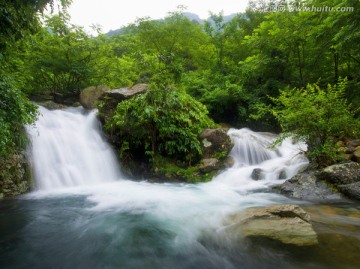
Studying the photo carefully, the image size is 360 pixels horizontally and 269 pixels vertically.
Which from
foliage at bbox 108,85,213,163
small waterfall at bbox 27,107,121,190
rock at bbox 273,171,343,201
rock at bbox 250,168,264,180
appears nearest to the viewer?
rock at bbox 273,171,343,201

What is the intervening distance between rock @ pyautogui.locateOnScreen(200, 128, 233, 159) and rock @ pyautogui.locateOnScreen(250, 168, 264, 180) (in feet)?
4.61

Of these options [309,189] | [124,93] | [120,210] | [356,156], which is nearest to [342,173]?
[309,189]

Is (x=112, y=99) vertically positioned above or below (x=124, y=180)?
above

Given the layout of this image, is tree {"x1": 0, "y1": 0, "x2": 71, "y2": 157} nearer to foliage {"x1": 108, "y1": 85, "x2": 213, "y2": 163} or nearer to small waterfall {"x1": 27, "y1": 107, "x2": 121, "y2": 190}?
small waterfall {"x1": 27, "y1": 107, "x2": 121, "y2": 190}

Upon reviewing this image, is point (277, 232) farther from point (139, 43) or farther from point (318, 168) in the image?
point (139, 43)

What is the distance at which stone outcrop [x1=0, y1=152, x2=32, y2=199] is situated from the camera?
253 inches

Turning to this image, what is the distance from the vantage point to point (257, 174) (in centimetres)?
818

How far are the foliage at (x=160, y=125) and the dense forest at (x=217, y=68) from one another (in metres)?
0.07

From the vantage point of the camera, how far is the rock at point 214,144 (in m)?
9.21

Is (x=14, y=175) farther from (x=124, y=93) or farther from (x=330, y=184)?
(x=330, y=184)

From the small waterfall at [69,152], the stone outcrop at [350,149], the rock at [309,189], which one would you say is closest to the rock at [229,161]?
the rock at [309,189]

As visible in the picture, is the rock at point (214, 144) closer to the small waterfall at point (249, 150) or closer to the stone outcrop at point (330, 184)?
the small waterfall at point (249, 150)

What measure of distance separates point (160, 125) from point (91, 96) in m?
5.48

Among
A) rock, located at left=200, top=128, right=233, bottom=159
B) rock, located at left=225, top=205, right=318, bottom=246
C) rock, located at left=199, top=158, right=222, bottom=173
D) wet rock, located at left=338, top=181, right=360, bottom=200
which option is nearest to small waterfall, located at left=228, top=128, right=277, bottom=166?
rock, located at left=200, top=128, right=233, bottom=159
